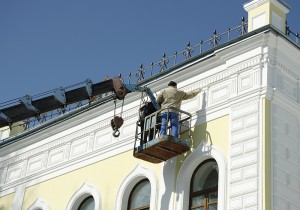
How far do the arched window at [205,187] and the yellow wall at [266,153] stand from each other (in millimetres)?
1613

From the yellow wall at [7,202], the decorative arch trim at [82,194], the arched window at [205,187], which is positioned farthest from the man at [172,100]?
the yellow wall at [7,202]

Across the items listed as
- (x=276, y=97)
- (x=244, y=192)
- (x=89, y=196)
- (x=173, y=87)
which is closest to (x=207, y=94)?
(x=173, y=87)

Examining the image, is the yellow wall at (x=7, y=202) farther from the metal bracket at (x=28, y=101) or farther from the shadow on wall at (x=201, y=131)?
the shadow on wall at (x=201, y=131)

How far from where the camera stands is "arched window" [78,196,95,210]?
20.0m

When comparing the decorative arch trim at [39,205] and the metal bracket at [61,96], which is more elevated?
the metal bracket at [61,96]

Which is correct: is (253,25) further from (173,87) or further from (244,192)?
(244,192)

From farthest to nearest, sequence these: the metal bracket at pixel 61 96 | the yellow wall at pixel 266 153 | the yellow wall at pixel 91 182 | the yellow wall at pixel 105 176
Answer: the metal bracket at pixel 61 96 → the yellow wall at pixel 91 182 → the yellow wall at pixel 105 176 → the yellow wall at pixel 266 153

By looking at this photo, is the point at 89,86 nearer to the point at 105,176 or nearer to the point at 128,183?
the point at 105,176

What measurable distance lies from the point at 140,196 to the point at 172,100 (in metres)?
2.94

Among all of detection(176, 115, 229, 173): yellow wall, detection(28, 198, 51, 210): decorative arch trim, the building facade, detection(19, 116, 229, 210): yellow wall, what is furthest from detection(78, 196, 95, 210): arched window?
detection(176, 115, 229, 173): yellow wall

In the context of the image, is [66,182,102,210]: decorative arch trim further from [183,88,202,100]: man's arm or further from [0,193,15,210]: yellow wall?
[183,88,202,100]: man's arm

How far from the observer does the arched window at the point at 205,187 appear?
16594 millimetres

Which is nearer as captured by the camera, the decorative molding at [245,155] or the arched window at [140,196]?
the decorative molding at [245,155]

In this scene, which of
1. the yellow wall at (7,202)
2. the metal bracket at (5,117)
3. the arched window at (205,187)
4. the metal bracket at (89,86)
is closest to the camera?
the arched window at (205,187)
